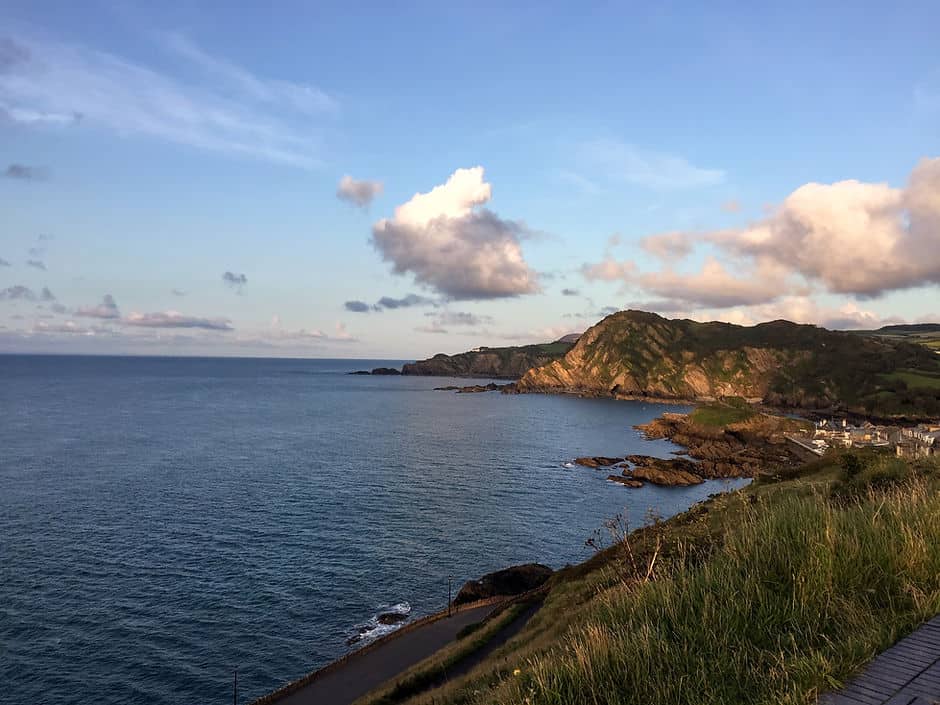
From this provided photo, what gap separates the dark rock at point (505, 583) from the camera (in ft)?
145

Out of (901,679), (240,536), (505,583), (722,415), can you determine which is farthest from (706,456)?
(901,679)

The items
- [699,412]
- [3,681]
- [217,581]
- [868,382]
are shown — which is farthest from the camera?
[868,382]

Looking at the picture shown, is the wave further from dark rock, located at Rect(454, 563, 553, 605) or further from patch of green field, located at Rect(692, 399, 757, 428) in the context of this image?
patch of green field, located at Rect(692, 399, 757, 428)

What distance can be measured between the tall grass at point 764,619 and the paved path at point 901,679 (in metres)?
0.18

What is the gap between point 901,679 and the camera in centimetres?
589

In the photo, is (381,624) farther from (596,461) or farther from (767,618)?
(596,461)

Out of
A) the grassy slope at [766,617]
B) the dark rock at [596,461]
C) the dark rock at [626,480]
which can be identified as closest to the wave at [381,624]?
the grassy slope at [766,617]

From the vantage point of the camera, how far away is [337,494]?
7069cm

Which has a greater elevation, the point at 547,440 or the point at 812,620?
the point at 812,620

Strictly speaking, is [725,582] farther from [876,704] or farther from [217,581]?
[217,581]

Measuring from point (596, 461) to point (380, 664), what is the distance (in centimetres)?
6590

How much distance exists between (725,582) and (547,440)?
111739mm

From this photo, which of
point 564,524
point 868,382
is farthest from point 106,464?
point 868,382

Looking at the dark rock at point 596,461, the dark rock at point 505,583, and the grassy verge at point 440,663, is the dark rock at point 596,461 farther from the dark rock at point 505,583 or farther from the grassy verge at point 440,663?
the grassy verge at point 440,663
